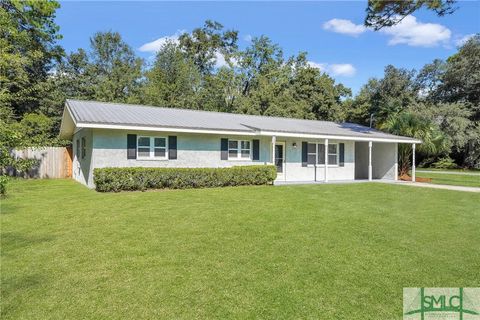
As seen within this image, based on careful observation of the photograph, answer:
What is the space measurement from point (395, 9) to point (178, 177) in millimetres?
12016

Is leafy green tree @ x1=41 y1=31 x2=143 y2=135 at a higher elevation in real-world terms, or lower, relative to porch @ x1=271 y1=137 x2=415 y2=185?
higher

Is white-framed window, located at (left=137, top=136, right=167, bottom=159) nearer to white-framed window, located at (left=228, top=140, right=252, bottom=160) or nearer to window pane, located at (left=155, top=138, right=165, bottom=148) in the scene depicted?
window pane, located at (left=155, top=138, right=165, bottom=148)

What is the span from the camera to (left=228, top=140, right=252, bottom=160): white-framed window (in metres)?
16.5

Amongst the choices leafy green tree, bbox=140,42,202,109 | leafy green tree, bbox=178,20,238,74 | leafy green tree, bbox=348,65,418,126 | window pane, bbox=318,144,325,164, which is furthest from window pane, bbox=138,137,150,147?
leafy green tree, bbox=178,20,238,74

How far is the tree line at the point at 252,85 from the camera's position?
30000 mm

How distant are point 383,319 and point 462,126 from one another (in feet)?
102

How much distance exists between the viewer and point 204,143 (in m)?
15.8

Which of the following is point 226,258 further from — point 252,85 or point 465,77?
point 465,77

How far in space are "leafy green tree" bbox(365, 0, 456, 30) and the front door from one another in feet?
23.9

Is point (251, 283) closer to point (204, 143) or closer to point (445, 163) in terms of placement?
point (204, 143)

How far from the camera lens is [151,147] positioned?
14.6 m

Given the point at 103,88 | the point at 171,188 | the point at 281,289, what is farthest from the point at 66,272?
Answer: the point at 103,88

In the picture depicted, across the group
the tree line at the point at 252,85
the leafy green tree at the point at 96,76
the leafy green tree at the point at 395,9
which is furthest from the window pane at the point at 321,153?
the leafy green tree at the point at 96,76

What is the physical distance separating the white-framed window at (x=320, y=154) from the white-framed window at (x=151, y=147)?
8176 mm
